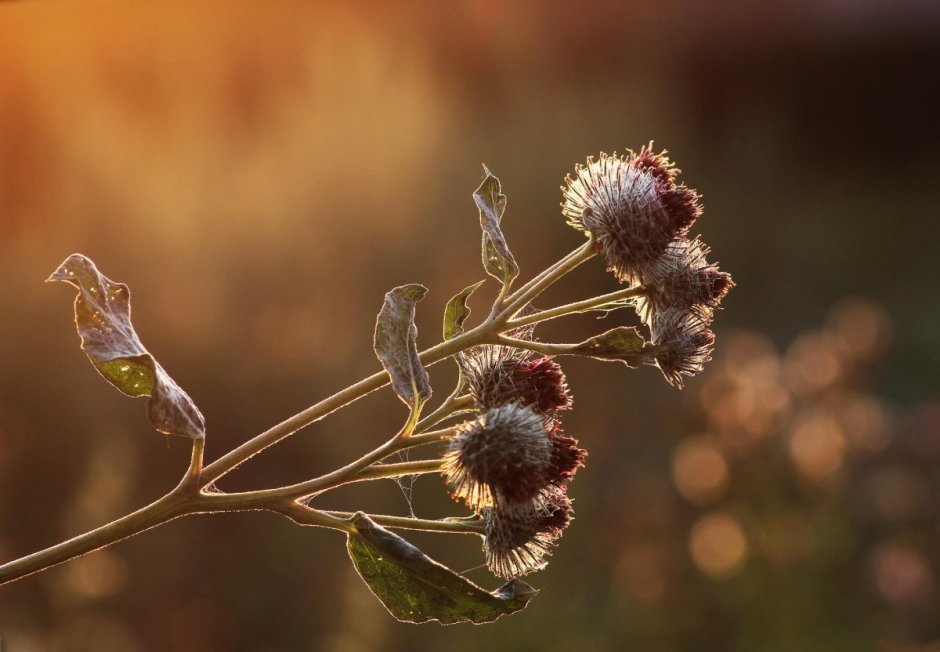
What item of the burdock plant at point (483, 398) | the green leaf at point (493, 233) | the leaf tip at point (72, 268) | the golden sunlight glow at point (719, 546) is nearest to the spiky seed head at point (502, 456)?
the burdock plant at point (483, 398)

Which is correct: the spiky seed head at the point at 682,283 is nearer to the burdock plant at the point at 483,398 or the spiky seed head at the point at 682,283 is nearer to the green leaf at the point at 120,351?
the burdock plant at the point at 483,398

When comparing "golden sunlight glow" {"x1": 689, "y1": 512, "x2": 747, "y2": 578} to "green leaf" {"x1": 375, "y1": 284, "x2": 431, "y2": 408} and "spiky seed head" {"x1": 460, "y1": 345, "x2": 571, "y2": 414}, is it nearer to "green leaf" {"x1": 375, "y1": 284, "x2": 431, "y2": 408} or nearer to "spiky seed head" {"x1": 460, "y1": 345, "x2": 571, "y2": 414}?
"spiky seed head" {"x1": 460, "y1": 345, "x2": 571, "y2": 414}

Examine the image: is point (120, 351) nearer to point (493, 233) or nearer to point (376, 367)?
point (493, 233)

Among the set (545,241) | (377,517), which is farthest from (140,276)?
(377,517)

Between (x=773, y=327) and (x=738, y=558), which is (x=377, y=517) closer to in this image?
(x=738, y=558)

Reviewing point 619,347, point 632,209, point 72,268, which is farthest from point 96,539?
point 632,209

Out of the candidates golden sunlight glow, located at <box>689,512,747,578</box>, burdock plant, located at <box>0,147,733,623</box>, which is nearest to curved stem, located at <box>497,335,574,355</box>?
burdock plant, located at <box>0,147,733,623</box>
